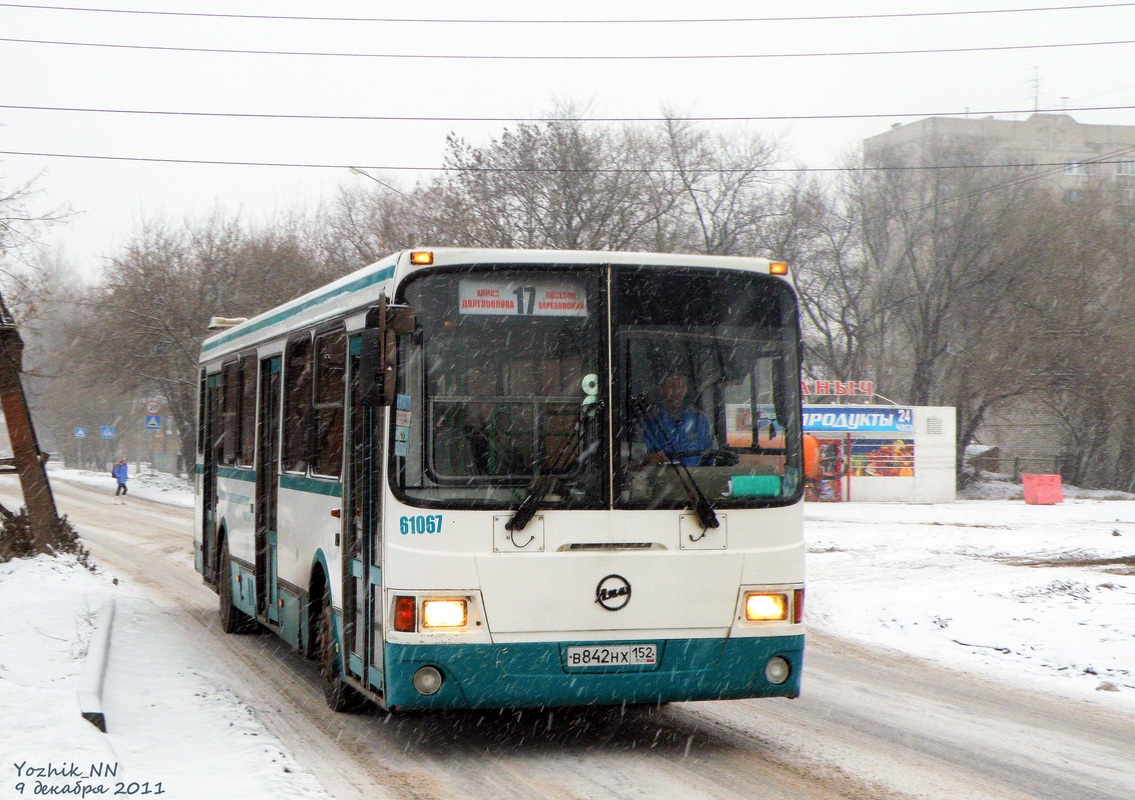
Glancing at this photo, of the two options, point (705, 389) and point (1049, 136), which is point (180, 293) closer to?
point (705, 389)

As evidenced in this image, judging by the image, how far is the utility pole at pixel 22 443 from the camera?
1553 centimetres

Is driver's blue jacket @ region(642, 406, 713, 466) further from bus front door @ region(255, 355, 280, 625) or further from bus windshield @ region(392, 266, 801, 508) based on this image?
bus front door @ region(255, 355, 280, 625)

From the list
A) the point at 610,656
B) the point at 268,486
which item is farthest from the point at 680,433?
the point at 268,486

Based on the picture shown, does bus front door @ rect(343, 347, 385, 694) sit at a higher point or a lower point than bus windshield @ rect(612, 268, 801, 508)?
lower

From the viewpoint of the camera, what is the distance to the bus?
22.9ft

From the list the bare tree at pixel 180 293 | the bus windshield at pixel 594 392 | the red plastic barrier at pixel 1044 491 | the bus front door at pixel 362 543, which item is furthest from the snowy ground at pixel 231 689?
the bare tree at pixel 180 293

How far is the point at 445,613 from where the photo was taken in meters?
6.96

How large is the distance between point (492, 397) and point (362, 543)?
4.09ft

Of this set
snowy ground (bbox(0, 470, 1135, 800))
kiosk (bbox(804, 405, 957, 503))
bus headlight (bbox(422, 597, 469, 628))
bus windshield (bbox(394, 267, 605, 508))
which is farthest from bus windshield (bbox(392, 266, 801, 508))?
kiosk (bbox(804, 405, 957, 503))

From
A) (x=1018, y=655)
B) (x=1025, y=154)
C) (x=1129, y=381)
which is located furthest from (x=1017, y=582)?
(x=1025, y=154)

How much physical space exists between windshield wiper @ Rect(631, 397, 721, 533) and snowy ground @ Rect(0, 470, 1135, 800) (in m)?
2.45

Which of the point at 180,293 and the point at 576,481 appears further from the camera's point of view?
Result: the point at 180,293

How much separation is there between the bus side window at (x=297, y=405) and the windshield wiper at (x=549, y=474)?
9.20 feet

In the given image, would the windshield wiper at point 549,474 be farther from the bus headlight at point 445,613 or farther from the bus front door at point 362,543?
the bus front door at point 362,543
